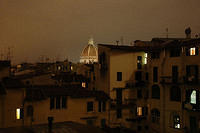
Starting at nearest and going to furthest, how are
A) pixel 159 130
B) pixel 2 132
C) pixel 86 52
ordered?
1. pixel 2 132
2. pixel 159 130
3. pixel 86 52

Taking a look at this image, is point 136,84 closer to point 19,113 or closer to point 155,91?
point 155,91

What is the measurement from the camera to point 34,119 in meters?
29.6

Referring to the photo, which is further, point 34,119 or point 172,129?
point 172,129

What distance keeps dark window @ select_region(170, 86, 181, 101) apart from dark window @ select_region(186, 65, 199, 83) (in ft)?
9.09

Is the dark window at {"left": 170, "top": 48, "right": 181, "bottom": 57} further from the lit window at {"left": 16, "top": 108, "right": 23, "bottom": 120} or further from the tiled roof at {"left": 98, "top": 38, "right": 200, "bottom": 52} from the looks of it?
the lit window at {"left": 16, "top": 108, "right": 23, "bottom": 120}

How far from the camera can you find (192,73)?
3247 centimetres

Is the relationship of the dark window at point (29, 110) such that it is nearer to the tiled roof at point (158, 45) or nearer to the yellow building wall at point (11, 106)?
the yellow building wall at point (11, 106)

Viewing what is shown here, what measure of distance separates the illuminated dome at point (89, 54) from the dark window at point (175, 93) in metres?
98.4

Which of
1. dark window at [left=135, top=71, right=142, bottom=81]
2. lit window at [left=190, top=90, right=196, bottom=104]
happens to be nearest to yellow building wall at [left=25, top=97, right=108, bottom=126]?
dark window at [left=135, top=71, right=142, bottom=81]

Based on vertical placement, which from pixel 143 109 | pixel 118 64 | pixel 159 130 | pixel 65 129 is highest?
pixel 118 64

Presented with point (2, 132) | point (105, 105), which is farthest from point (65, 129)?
point (105, 105)

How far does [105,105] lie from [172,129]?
35.7 feet

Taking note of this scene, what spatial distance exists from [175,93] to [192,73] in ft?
13.6

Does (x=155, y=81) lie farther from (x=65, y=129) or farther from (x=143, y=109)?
(x=65, y=129)
